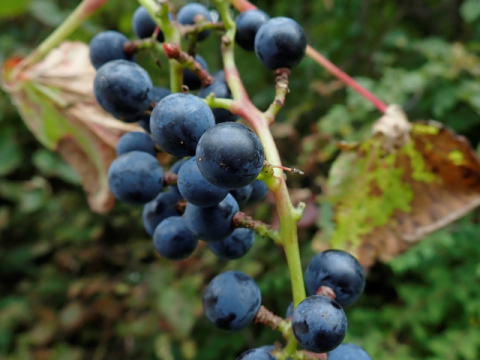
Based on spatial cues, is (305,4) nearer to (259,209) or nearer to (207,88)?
(259,209)

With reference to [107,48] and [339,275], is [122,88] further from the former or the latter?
[339,275]

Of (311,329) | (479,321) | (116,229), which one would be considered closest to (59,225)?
(116,229)

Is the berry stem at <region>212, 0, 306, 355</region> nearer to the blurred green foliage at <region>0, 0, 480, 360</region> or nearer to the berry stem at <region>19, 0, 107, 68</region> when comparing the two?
the berry stem at <region>19, 0, 107, 68</region>

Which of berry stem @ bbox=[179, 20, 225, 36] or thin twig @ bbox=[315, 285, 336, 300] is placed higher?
berry stem @ bbox=[179, 20, 225, 36]

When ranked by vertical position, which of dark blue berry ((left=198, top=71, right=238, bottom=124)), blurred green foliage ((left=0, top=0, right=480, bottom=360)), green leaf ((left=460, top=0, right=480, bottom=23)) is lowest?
blurred green foliage ((left=0, top=0, right=480, bottom=360))

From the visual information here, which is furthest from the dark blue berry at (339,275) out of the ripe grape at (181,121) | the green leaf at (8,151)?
the green leaf at (8,151)

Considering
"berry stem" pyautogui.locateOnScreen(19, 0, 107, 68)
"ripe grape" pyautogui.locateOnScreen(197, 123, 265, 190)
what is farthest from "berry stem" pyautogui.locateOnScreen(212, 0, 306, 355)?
"berry stem" pyautogui.locateOnScreen(19, 0, 107, 68)

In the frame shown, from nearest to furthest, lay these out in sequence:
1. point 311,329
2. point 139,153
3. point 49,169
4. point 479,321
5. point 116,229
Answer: point 311,329 < point 139,153 < point 479,321 < point 49,169 < point 116,229
